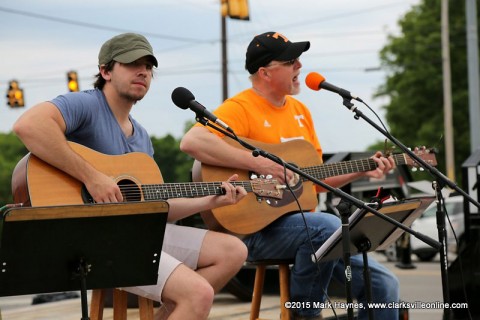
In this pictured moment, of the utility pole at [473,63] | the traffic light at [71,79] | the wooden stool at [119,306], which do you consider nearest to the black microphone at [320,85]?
the wooden stool at [119,306]

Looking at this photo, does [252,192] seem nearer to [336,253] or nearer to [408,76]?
[336,253]

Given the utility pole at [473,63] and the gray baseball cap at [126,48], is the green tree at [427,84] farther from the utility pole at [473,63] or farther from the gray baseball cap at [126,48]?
the gray baseball cap at [126,48]

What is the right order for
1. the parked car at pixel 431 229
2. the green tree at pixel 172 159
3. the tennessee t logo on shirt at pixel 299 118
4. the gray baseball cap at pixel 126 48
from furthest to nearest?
the green tree at pixel 172 159, the parked car at pixel 431 229, the tennessee t logo on shirt at pixel 299 118, the gray baseball cap at pixel 126 48

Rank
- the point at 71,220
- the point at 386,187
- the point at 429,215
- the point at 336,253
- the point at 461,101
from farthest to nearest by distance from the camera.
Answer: the point at 461,101 < the point at 429,215 < the point at 386,187 < the point at 336,253 < the point at 71,220

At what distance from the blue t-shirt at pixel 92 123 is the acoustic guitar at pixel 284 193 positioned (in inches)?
27.1

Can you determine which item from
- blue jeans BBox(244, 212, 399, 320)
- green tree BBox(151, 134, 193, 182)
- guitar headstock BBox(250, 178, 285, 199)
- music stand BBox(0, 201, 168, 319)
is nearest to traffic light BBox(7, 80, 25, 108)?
green tree BBox(151, 134, 193, 182)

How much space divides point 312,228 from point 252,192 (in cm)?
42

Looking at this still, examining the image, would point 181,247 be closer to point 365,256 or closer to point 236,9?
point 365,256

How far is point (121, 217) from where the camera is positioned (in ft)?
12.2

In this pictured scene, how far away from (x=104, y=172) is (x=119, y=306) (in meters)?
0.77

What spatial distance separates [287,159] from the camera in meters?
5.45

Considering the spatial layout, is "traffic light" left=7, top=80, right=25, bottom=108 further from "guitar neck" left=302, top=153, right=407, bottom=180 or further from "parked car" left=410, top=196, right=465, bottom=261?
"guitar neck" left=302, top=153, right=407, bottom=180

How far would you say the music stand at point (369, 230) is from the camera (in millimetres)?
4574

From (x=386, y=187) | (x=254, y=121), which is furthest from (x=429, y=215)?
(x=254, y=121)
